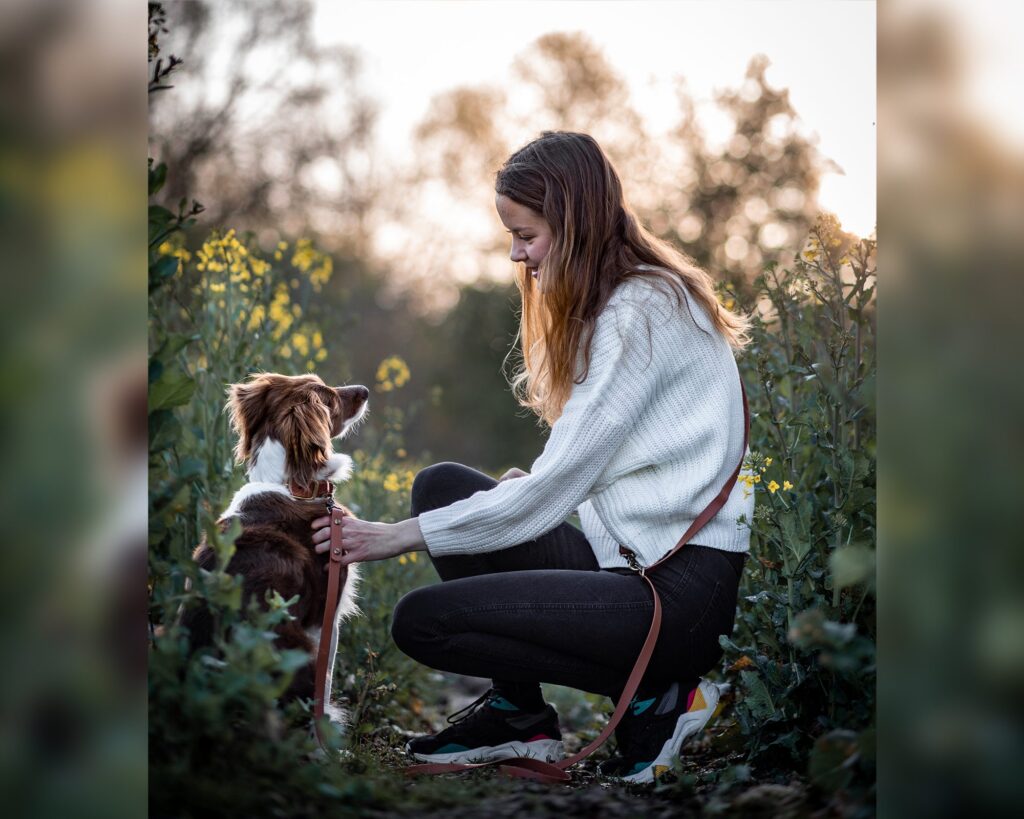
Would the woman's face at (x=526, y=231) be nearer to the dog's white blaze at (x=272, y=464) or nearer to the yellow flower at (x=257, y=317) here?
the dog's white blaze at (x=272, y=464)

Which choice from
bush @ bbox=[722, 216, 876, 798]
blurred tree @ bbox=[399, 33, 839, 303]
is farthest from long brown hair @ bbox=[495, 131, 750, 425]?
blurred tree @ bbox=[399, 33, 839, 303]

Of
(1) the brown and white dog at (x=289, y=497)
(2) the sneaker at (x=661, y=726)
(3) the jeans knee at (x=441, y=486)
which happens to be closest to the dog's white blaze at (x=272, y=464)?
(1) the brown and white dog at (x=289, y=497)

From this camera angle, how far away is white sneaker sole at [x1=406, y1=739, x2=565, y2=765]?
2.80 metres

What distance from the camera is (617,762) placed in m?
2.73

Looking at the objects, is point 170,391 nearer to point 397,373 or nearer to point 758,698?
point 758,698

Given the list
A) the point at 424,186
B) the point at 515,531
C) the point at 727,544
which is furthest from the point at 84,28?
the point at 424,186

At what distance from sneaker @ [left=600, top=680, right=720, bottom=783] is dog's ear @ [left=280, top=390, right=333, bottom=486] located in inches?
43.0

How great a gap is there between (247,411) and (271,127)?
6.69m

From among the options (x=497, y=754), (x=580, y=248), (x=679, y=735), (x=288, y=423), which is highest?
(x=580, y=248)

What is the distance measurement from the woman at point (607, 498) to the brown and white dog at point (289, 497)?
126 millimetres

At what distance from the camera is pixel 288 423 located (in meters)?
2.79

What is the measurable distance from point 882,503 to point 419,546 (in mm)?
1225

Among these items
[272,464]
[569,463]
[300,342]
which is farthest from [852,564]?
[300,342]

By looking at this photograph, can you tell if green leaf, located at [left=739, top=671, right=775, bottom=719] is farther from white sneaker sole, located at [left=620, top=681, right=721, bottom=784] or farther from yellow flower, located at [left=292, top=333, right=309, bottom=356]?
yellow flower, located at [left=292, top=333, right=309, bottom=356]
